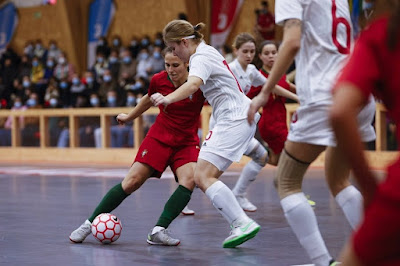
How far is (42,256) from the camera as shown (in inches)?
220

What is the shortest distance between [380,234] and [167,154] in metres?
4.23

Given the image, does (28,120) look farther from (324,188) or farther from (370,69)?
(370,69)

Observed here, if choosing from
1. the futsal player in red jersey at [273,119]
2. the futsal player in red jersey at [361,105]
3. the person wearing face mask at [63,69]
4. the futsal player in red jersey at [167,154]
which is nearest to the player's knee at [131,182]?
the futsal player in red jersey at [167,154]

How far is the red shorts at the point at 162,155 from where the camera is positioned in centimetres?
629

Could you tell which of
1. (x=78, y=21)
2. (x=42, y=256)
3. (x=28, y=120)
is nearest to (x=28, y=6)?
(x=78, y=21)

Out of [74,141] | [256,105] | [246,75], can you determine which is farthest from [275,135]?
[74,141]

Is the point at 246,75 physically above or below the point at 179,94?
below

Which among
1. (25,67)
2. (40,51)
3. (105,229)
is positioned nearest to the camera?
(105,229)

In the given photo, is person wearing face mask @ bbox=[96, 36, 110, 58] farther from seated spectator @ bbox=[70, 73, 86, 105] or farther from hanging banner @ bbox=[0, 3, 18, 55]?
hanging banner @ bbox=[0, 3, 18, 55]

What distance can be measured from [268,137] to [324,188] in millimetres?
2228

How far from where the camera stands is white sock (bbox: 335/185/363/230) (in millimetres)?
4562

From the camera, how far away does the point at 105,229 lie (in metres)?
6.05

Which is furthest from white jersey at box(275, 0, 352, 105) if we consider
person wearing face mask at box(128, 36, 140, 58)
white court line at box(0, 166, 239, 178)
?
person wearing face mask at box(128, 36, 140, 58)

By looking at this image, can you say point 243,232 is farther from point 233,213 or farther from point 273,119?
point 273,119
